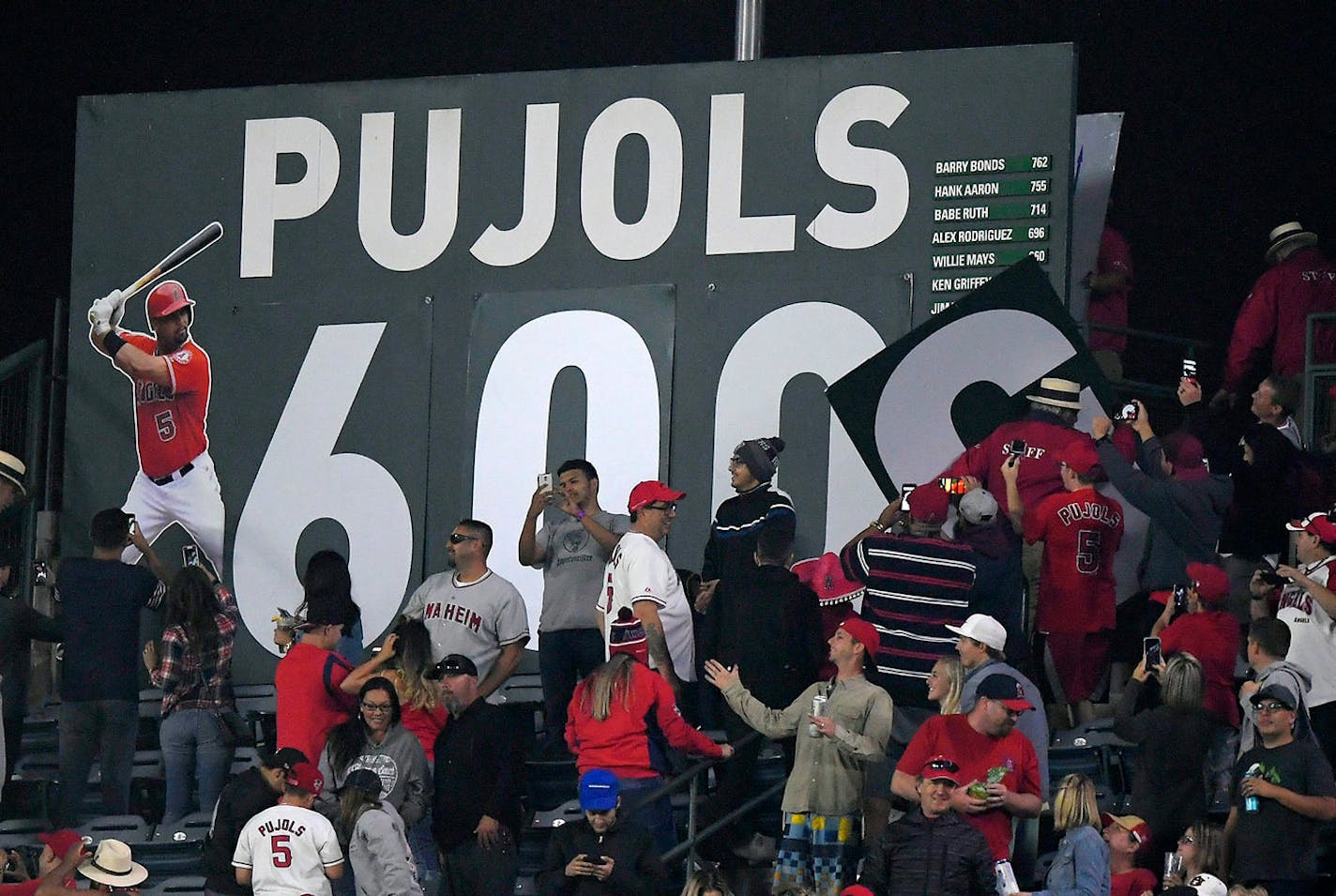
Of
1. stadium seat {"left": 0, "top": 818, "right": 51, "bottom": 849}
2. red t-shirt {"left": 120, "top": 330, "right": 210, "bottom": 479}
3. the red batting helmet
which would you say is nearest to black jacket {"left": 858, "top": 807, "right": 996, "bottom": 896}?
stadium seat {"left": 0, "top": 818, "right": 51, "bottom": 849}

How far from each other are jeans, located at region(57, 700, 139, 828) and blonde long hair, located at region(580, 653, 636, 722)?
2.54 meters

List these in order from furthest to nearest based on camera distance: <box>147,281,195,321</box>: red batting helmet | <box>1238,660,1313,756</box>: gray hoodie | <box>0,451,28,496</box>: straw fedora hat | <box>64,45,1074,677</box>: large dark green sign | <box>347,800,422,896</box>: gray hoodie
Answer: <box>147,281,195,321</box>: red batting helmet → <box>64,45,1074,677</box>: large dark green sign → <box>0,451,28,496</box>: straw fedora hat → <box>1238,660,1313,756</box>: gray hoodie → <box>347,800,422,896</box>: gray hoodie

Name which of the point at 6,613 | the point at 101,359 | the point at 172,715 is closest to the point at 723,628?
the point at 172,715

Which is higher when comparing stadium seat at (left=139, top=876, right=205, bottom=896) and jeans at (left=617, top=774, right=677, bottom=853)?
jeans at (left=617, top=774, right=677, bottom=853)

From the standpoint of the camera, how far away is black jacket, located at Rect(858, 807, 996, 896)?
10844 millimetres

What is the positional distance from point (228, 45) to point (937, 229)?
5.79 m

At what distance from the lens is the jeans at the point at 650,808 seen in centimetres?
1214

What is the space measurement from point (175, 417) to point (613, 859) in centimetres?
513

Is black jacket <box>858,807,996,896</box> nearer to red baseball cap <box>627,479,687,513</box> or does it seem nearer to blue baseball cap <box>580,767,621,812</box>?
blue baseball cap <box>580,767,621,812</box>

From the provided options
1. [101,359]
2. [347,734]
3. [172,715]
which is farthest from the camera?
[101,359]

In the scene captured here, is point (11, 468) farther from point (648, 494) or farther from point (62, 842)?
point (648, 494)

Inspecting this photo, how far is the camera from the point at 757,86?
14.9 m

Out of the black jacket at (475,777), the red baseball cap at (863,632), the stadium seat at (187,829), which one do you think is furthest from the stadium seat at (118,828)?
the red baseball cap at (863,632)

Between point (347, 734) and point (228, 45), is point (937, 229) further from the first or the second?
point (228, 45)
